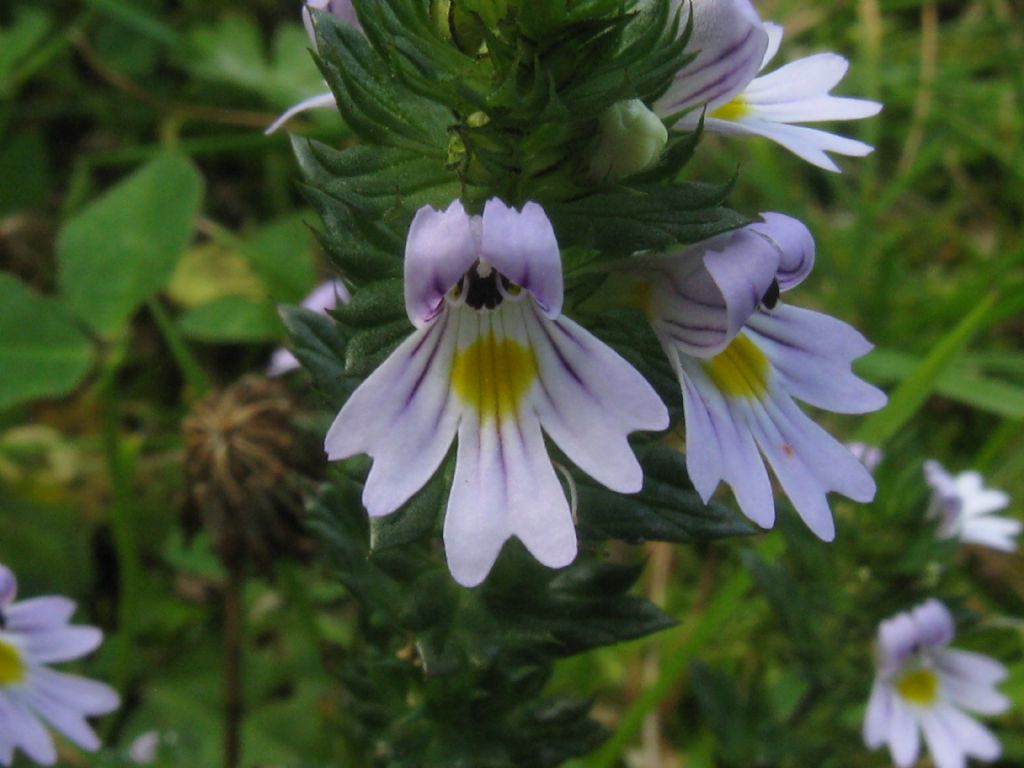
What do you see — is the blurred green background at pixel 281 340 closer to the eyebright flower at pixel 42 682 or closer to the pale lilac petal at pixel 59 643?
the eyebright flower at pixel 42 682

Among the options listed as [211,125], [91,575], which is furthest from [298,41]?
→ [91,575]

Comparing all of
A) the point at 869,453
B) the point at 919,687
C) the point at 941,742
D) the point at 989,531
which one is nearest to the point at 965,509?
the point at 989,531

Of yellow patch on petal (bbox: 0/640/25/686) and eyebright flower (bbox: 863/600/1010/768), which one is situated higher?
yellow patch on petal (bbox: 0/640/25/686)

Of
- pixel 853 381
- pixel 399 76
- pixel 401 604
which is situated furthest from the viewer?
pixel 401 604

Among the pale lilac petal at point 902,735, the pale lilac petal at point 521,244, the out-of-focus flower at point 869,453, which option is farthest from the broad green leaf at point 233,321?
the pale lilac petal at point 521,244

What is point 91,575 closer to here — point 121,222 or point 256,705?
point 256,705

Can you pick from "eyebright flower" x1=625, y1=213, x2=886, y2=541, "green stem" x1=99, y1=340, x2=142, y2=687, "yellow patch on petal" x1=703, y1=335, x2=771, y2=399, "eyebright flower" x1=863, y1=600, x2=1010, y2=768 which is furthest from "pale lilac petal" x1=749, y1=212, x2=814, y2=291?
"green stem" x1=99, y1=340, x2=142, y2=687

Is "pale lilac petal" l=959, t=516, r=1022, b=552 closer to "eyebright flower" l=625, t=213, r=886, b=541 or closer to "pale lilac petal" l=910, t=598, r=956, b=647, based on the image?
"pale lilac petal" l=910, t=598, r=956, b=647

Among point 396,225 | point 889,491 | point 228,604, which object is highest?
point 396,225
